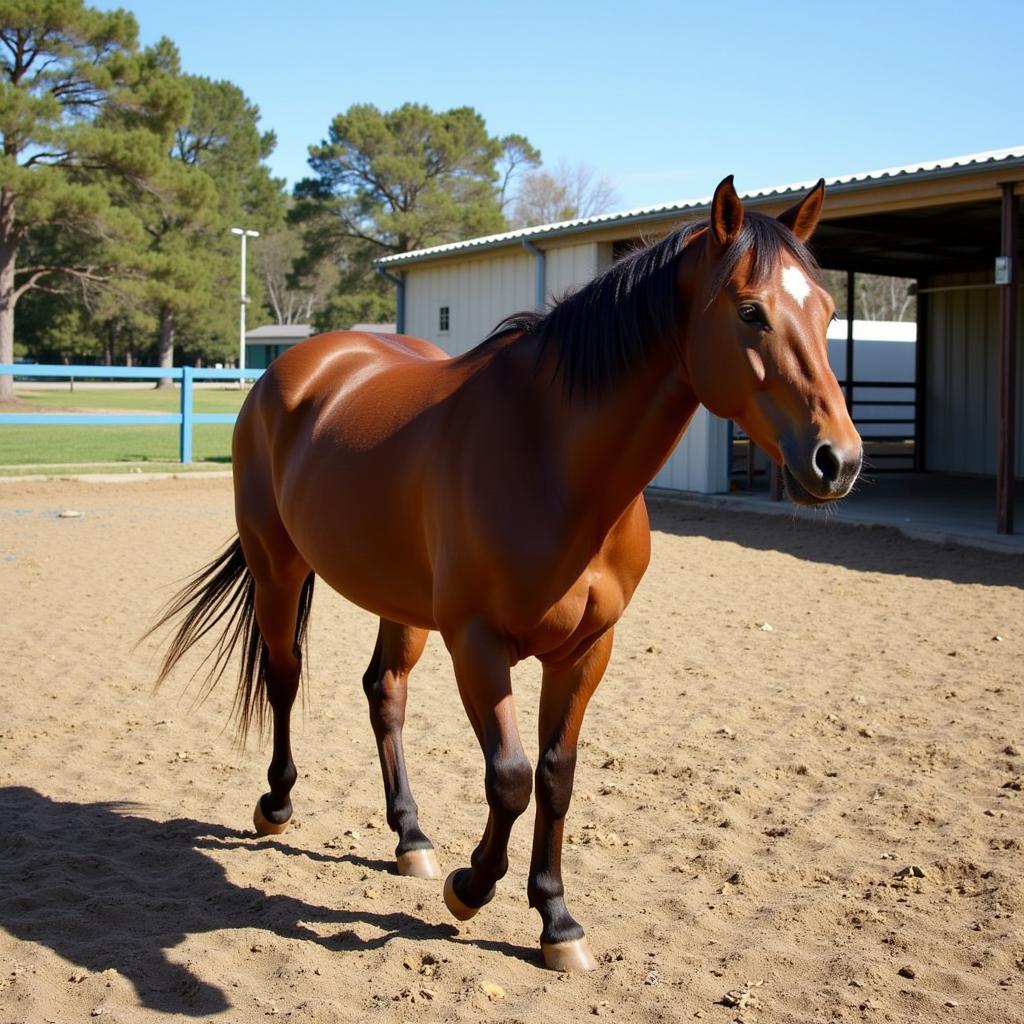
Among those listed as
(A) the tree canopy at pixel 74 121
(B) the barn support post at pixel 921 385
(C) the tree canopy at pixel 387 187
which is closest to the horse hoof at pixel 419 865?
(B) the barn support post at pixel 921 385

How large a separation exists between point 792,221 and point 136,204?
114 feet

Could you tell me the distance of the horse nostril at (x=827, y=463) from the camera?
227 cm

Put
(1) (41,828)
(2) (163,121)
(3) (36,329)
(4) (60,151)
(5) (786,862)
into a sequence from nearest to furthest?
1. (5) (786,862)
2. (1) (41,828)
3. (4) (60,151)
4. (2) (163,121)
5. (3) (36,329)

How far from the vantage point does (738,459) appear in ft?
64.6

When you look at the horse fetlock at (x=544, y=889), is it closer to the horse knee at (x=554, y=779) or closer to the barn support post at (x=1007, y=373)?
the horse knee at (x=554, y=779)

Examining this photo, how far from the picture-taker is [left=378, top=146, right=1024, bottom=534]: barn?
1034 cm

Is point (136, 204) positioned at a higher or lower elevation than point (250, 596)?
higher

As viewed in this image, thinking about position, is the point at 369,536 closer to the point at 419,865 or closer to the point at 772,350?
the point at 419,865

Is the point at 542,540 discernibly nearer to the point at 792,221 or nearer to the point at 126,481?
the point at 792,221

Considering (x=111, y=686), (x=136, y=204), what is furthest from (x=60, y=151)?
(x=111, y=686)

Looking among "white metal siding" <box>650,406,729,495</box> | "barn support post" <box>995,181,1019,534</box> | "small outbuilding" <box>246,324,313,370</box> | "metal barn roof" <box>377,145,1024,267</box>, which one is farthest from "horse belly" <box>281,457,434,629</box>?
"small outbuilding" <box>246,324,313,370</box>

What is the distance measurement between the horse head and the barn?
8238 mm

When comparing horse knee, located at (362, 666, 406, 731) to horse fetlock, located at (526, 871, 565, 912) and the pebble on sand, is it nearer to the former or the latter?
horse fetlock, located at (526, 871, 565, 912)

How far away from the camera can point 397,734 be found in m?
3.91
